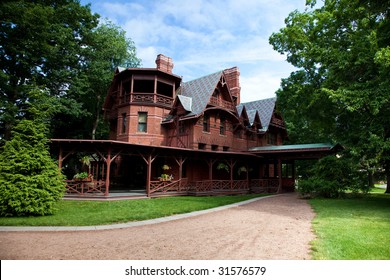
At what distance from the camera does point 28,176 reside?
10.7 metres

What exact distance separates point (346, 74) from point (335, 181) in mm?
7235

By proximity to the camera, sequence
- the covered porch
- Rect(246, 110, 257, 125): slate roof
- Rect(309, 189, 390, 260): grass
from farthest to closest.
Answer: Rect(246, 110, 257, 125): slate roof
the covered porch
Rect(309, 189, 390, 260): grass

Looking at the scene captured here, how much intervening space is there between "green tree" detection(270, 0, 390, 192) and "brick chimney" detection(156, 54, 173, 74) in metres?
10.4

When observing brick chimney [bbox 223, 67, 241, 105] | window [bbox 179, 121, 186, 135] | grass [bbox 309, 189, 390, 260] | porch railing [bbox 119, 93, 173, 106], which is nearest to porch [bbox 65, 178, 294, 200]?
window [bbox 179, 121, 186, 135]

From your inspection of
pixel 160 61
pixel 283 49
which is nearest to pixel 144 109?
pixel 160 61

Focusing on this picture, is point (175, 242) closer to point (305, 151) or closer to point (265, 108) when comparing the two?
point (305, 151)

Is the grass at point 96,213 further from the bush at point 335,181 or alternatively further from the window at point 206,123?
the window at point 206,123

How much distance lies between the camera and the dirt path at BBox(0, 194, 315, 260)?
5957 mm

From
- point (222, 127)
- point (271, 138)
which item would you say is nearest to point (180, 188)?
point (222, 127)

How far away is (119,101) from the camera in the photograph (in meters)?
24.5

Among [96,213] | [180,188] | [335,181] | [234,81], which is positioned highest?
[234,81]

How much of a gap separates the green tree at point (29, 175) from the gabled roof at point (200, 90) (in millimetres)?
12466

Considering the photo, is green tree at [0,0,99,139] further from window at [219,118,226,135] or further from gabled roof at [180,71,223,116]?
window at [219,118,226,135]

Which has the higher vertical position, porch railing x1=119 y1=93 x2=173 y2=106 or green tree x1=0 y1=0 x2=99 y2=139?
green tree x1=0 y1=0 x2=99 y2=139
